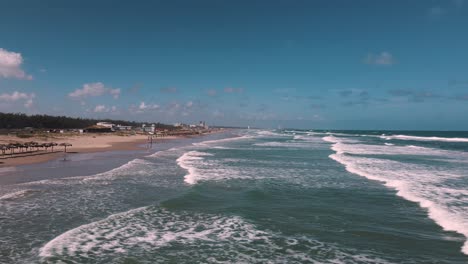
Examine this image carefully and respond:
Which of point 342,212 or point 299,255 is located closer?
point 299,255

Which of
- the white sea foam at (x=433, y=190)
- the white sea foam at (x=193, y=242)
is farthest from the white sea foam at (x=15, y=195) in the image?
the white sea foam at (x=433, y=190)

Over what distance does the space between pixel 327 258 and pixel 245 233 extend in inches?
107

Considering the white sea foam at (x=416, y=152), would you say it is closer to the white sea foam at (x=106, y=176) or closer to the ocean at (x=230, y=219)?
the ocean at (x=230, y=219)

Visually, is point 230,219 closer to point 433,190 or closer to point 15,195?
point 15,195

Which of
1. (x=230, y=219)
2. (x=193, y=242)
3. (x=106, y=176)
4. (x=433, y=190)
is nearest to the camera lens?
(x=193, y=242)

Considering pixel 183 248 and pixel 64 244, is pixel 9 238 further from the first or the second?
pixel 183 248

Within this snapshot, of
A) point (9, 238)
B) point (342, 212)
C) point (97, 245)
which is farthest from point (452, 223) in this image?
point (9, 238)

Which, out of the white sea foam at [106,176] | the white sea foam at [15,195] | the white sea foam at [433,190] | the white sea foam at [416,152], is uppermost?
the white sea foam at [416,152]

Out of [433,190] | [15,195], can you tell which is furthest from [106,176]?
[433,190]

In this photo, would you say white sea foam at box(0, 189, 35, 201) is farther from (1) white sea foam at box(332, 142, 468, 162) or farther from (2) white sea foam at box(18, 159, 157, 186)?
(1) white sea foam at box(332, 142, 468, 162)

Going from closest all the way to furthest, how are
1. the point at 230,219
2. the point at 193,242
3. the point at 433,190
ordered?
1. the point at 193,242
2. the point at 230,219
3. the point at 433,190

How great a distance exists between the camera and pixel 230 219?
12070 mm

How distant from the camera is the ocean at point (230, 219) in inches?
348

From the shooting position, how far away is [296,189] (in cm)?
1720
